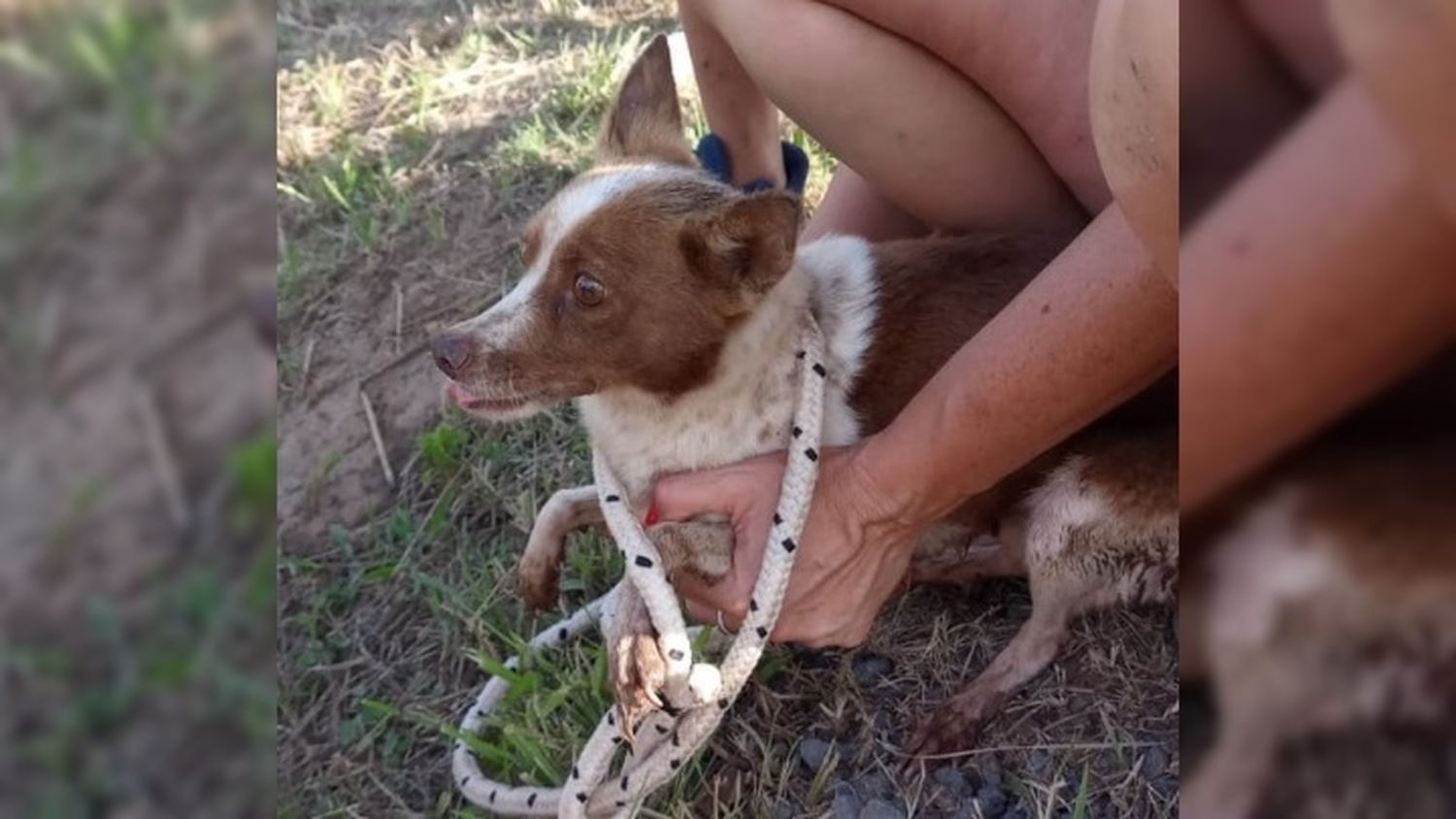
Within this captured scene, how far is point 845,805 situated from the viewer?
180cm

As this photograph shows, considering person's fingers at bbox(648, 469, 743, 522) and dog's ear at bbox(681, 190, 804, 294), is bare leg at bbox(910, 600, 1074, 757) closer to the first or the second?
person's fingers at bbox(648, 469, 743, 522)

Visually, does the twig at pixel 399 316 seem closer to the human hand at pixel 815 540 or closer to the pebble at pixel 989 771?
the human hand at pixel 815 540

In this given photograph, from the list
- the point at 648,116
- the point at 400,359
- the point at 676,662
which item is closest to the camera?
the point at 676,662

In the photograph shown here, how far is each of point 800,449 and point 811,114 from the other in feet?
2.38

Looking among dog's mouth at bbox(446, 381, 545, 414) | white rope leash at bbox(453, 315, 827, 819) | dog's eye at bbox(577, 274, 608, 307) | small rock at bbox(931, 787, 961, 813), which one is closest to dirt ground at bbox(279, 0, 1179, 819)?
small rock at bbox(931, 787, 961, 813)

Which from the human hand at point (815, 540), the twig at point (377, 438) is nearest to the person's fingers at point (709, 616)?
the human hand at point (815, 540)

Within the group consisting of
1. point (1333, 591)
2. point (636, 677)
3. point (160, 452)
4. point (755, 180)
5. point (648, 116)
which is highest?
point (1333, 591)

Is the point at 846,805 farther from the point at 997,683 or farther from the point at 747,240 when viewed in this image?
the point at 747,240

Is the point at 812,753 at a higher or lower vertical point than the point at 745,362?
lower

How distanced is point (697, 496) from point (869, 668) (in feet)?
1.43

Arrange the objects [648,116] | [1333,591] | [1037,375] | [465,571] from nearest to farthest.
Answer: [1333,591] < [1037,375] < [648,116] < [465,571]

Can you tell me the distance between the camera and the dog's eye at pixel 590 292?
5.86 ft

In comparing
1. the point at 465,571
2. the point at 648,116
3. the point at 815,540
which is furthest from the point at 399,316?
the point at 815,540

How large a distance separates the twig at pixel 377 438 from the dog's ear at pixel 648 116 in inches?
30.7
